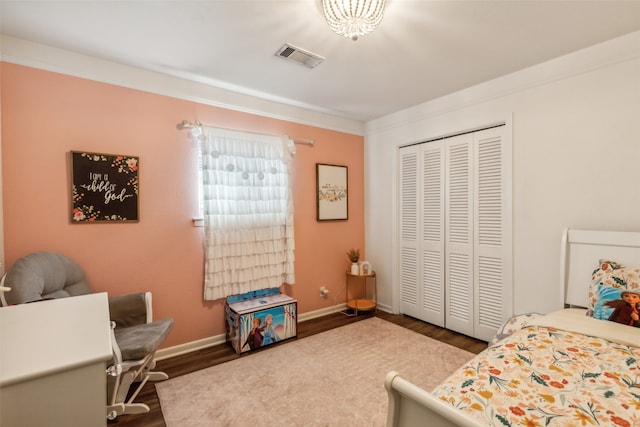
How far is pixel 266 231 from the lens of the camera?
3.20 meters

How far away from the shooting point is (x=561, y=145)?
2445 mm

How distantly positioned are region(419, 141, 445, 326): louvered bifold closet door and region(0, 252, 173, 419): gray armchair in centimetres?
275

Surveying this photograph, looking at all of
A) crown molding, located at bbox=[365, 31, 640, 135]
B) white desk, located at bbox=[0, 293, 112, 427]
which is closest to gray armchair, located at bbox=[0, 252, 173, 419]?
white desk, located at bbox=[0, 293, 112, 427]

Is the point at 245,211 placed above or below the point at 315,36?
below

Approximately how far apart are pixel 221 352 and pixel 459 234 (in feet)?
8.88

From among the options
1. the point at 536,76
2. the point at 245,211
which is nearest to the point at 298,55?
the point at 245,211

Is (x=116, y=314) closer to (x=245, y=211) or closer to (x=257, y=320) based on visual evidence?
(x=257, y=320)

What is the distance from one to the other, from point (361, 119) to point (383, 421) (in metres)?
3.44

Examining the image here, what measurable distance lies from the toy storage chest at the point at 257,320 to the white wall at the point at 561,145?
2.19m

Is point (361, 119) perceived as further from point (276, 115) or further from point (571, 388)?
point (571, 388)

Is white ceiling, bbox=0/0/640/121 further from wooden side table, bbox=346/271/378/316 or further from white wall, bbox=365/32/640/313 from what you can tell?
wooden side table, bbox=346/271/378/316

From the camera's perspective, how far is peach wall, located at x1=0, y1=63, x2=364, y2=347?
212 cm

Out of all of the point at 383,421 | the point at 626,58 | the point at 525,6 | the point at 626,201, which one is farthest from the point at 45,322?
the point at 626,58

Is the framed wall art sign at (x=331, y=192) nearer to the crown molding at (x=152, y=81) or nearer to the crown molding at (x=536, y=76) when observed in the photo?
the crown molding at (x=152, y=81)
